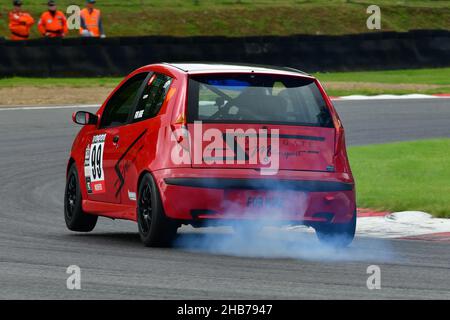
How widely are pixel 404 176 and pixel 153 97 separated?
18.5 ft

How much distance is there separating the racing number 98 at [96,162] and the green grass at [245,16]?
27.0m

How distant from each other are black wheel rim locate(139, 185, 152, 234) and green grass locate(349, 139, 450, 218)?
11.2ft

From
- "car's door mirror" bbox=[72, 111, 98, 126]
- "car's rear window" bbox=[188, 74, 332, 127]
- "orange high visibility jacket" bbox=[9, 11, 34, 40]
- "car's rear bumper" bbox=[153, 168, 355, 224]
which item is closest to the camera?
"car's rear bumper" bbox=[153, 168, 355, 224]

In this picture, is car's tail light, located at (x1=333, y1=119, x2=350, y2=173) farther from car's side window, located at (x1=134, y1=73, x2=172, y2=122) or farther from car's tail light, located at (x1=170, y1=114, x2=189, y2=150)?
car's side window, located at (x1=134, y1=73, x2=172, y2=122)

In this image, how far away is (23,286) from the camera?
26.1ft

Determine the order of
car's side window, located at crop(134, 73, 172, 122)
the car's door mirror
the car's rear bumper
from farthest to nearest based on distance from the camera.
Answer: the car's door mirror
car's side window, located at crop(134, 73, 172, 122)
the car's rear bumper

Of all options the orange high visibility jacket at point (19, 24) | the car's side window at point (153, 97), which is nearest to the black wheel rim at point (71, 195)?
the car's side window at point (153, 97)

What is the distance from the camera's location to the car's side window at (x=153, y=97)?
1032 cm

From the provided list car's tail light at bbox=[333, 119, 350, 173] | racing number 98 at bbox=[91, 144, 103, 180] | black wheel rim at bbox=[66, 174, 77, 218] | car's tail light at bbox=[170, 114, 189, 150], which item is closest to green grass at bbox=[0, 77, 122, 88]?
black wheel rim at bbox=[66, 174, 77, 218]

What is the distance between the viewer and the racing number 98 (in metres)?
11.2

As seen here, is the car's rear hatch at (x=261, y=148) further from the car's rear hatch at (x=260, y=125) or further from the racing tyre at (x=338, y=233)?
the racing tyre at (x=338, y=233)

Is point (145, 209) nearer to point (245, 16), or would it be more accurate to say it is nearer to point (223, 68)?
point (223, 68)
